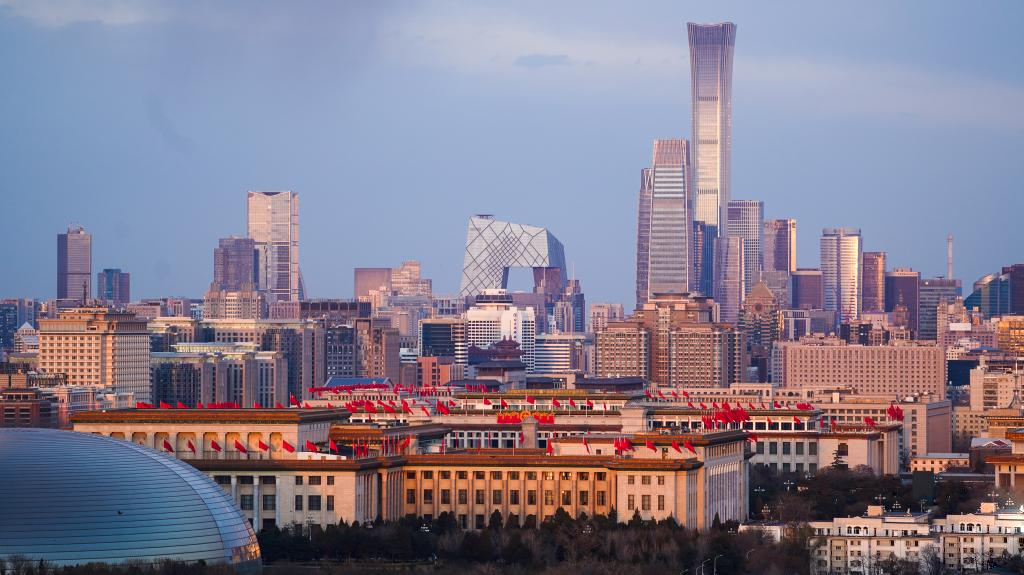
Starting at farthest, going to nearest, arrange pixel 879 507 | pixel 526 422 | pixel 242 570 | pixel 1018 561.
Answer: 1. pixel 526 422
2. pixel 879 507
3. pixel 1018 561
4. pixel 242 570

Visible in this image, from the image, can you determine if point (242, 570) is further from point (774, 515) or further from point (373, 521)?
point (774, 515)

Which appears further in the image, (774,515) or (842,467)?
(842,467)

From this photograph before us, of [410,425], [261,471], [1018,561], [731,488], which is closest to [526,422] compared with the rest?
[410,425]

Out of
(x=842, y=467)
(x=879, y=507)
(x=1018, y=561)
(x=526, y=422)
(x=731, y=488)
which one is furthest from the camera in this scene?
(x=842, y=467)

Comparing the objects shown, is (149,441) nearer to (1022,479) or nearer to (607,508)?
(607,508)

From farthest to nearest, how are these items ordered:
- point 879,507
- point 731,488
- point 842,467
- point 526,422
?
point 842,467
point 526,422
point 731,488
point 879,507

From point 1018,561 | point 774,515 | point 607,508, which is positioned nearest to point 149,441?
point 607,508
